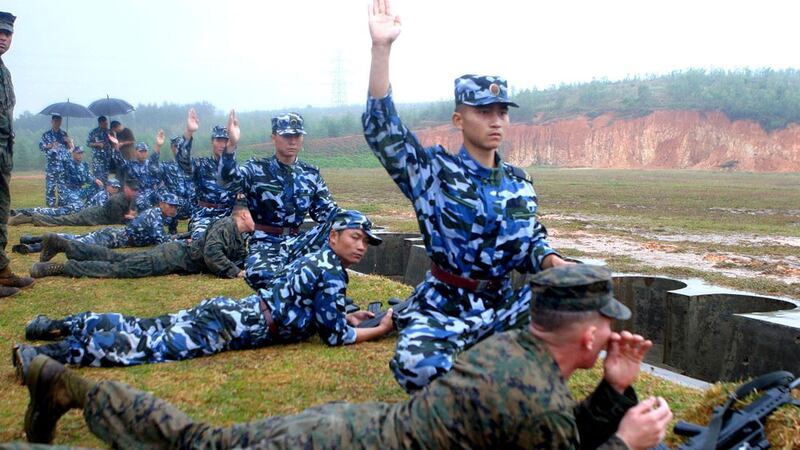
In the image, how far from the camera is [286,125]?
22.9 feet

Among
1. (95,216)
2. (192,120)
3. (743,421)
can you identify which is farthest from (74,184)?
(743,421)

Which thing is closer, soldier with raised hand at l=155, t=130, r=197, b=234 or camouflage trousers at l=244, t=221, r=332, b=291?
camouflage trousers at l=244, t=221, r=332, b=291

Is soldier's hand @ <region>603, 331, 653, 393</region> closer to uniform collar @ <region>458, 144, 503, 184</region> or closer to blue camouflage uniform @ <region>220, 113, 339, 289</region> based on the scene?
uniform collar @ <region>458, 144, 503, 184</region>

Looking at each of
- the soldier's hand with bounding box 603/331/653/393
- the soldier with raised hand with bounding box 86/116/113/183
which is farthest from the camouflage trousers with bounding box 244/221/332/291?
the soldier with raised hand with bounding box 86/116/113/183

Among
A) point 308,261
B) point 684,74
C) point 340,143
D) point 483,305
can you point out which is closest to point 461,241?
point 483,305

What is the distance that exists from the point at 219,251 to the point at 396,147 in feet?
16.0

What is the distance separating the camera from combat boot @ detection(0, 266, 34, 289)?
293 inches

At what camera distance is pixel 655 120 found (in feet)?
178

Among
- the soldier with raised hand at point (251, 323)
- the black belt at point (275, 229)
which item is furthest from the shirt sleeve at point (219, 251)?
the soldier with raised hand at point (251, 323)

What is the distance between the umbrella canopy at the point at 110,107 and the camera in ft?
62.7

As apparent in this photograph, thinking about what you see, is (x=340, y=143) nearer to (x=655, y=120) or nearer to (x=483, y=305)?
(x=655, y=120)

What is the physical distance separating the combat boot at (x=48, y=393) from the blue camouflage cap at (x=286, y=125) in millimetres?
4016

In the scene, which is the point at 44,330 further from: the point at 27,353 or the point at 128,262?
the point at 128,262

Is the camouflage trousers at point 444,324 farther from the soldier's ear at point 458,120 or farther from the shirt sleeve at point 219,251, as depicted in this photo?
the shirt sleeve at point 219,251
